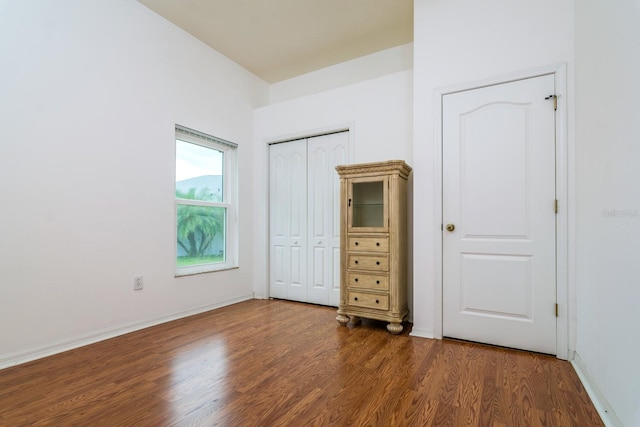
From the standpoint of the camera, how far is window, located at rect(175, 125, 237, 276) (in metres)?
3.32

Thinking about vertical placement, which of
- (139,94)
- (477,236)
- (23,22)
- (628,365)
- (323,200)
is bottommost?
(628,365)

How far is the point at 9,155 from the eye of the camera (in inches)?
82.2

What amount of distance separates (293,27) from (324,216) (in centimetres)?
203

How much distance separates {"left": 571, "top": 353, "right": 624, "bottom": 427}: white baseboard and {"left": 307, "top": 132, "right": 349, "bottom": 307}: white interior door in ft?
6.95

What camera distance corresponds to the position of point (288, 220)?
390 cm

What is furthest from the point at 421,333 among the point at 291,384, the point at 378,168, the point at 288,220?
the point at 288,220

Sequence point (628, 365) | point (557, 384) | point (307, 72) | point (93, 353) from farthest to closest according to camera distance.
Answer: point (307, 72) < point (93, 353) < point (557, 384) < point (628, 365)

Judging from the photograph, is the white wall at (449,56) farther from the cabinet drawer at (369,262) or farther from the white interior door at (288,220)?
the white interior door at (288,220)

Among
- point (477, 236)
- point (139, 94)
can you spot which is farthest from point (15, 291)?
point (477, 236)

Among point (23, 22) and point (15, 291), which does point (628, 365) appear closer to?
point (15, 291)

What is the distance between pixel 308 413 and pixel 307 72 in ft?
12.7

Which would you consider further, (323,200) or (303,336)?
(323,200)

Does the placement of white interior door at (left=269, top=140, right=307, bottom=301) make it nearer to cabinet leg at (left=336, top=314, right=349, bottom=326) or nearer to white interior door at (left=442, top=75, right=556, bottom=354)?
cabinet leg at (left=336, top=314, right=349, bottom=326)

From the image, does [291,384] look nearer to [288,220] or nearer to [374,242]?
[374,242]
